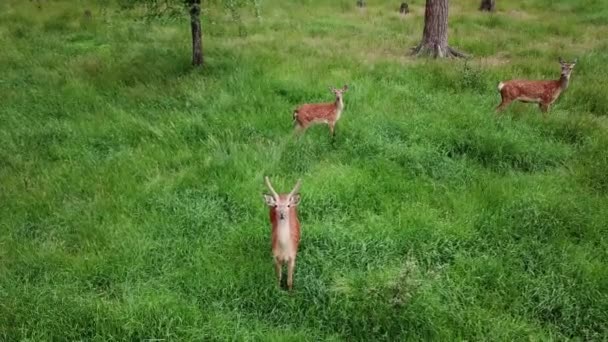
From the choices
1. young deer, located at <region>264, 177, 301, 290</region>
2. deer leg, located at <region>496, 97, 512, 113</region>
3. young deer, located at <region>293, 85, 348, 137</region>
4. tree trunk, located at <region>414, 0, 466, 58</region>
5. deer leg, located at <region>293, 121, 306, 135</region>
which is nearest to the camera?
young deer, located at <region>264, 177, 301, 290</region>

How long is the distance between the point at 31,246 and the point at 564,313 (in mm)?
5644

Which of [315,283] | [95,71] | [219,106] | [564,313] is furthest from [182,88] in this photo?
[564,313]

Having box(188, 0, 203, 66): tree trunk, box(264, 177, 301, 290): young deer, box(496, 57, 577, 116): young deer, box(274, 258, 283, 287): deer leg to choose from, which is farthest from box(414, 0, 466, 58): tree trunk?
box(274, 258, 283, 287): deer leg

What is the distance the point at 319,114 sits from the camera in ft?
26.6

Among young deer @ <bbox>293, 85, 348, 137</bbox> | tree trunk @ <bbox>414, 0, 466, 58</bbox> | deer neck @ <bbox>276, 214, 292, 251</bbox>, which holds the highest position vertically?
tree trunk @ <bbox>414, 0, 466, 58</bbox>

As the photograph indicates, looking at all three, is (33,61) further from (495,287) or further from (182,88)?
(495,287)

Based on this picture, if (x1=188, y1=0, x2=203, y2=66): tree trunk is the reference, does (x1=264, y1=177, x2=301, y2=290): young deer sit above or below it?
below

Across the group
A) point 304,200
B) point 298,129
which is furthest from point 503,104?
point 304,200

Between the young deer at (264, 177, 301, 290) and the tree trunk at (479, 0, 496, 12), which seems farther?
the tree trunk at (479, 0, 496, 12)

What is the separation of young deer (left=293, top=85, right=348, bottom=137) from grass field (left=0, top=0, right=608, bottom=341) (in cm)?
21

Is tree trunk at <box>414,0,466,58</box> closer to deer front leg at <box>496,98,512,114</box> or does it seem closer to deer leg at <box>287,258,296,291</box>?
deer front leg at <box>496,98,512,114</box>

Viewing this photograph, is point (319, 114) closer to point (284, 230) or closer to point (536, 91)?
point (284, 230)

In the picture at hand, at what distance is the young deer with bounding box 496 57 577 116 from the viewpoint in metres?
8.89

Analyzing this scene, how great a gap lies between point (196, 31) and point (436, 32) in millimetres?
5905
